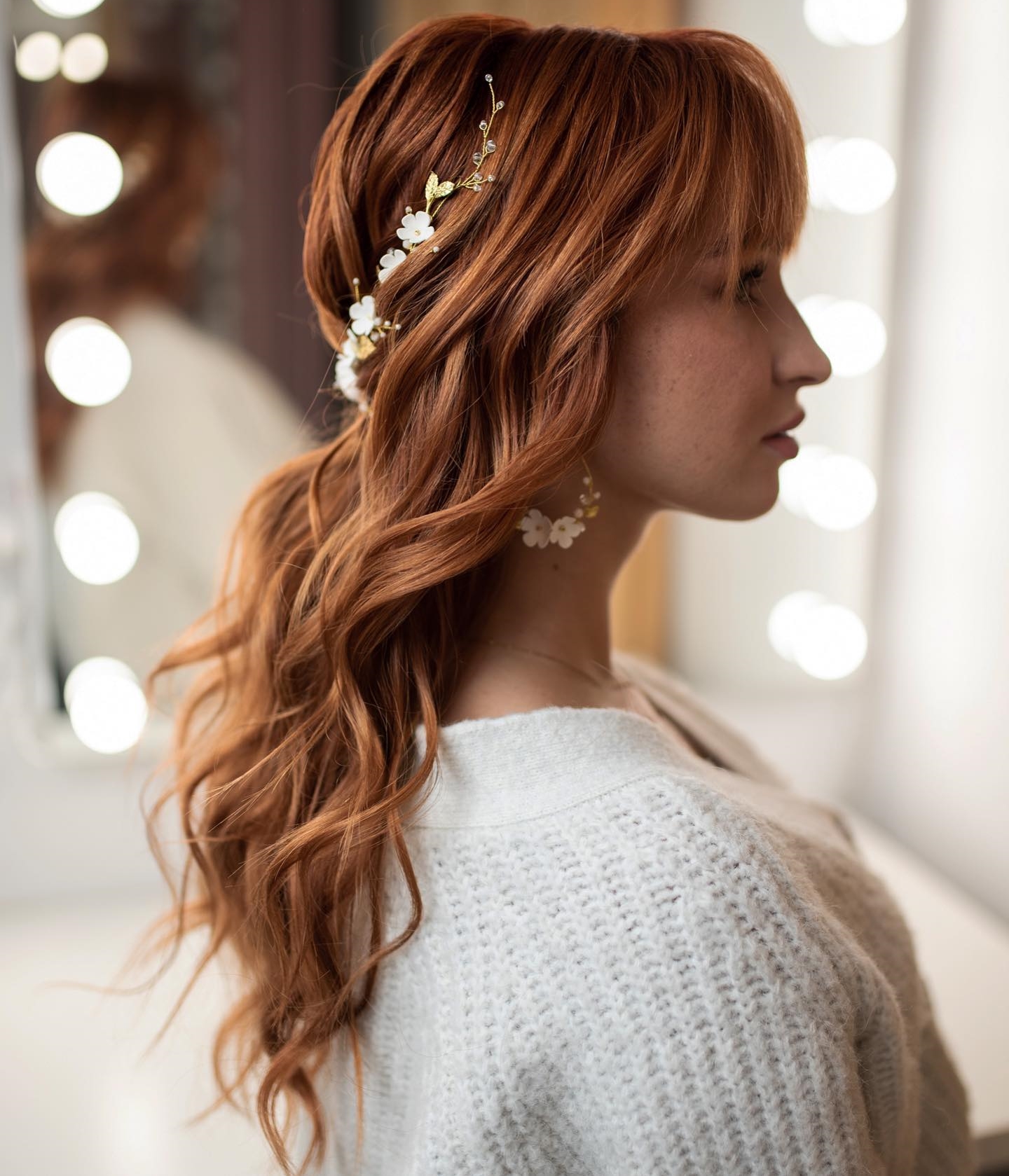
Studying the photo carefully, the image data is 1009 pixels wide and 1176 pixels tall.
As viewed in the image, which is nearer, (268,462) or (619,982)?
(619,982)

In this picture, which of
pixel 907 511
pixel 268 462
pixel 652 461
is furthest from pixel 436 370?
pixel 907 511

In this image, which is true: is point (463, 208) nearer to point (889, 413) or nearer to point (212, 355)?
point (212, 355)

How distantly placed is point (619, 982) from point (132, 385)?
0.89 metres

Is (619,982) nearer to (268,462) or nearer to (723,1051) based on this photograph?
(723,1051)

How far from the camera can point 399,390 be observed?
1.97ft

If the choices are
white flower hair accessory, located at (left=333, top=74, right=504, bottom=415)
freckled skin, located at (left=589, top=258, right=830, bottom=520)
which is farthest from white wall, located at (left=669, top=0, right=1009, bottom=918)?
white flower hair accessory, located at (left=333, top=74, right=504, bottom=415)

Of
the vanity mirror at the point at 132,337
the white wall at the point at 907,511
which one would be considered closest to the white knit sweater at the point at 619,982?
the vanity mirror at the point at 132,337

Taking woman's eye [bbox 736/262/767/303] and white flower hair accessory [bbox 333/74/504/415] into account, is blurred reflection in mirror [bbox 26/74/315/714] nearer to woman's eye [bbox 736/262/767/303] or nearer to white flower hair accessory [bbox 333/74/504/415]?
white flower hair accessory [bbox 333/74/504/415]

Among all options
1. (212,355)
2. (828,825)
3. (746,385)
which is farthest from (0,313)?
(828,825)

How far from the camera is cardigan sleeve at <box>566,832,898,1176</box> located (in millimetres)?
532

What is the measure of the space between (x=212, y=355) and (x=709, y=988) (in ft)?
2.94

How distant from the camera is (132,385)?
45.2 inches

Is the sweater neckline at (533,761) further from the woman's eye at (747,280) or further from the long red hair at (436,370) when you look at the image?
the woman's eye at (747,280)

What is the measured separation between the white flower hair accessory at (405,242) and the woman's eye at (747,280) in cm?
17
